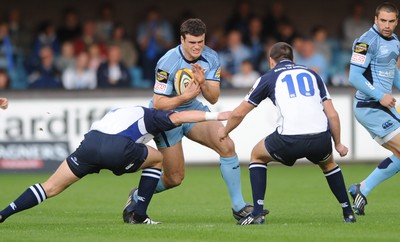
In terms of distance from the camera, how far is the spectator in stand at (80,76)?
20203 millimetres

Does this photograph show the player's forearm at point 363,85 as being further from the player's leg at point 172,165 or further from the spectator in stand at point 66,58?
the spectator in stand at point 66,58

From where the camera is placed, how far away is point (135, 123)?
1060 cm

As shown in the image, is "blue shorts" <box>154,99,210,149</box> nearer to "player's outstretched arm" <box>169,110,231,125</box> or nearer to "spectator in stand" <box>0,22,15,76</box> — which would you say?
"player's outstretched arm" <box>169,110,231,125</box>

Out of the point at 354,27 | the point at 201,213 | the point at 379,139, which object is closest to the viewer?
the point at 379,139

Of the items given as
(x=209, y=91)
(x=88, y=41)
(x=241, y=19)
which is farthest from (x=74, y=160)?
(x=241, y=19)

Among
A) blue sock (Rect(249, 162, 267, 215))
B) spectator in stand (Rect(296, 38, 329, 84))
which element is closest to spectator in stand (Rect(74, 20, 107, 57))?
spectator in stand (Rect(296, 38, 329, 84))

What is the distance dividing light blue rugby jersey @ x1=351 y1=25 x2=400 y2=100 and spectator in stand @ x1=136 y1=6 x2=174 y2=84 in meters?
9.71

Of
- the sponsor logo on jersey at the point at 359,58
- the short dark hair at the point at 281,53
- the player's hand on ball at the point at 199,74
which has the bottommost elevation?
the player's hand on ball at the point at 199,74

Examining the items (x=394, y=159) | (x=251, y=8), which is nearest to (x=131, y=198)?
(x=394, y=159)

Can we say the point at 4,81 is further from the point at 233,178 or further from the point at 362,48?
the point at 362,48

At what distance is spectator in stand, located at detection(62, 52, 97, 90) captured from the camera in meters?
20.2

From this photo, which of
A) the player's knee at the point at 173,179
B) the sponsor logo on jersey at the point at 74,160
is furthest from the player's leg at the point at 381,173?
the sponsor logo on jersey at the point at 74,160

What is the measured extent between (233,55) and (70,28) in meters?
3.58

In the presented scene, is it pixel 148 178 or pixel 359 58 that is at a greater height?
pixel 359 58
